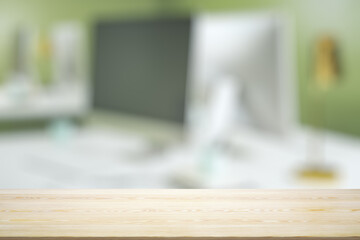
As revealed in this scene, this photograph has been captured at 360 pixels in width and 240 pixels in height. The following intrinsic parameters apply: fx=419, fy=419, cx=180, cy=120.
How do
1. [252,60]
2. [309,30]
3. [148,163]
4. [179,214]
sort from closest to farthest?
[179,214] → [252,60] → [148,163] → [309,30]

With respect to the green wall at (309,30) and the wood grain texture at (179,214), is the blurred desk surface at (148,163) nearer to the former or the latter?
the green wall at (309,30)

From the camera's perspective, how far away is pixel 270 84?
1.22 metres

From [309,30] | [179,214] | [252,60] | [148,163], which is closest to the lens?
[179,214]

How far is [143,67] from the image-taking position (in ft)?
4.74

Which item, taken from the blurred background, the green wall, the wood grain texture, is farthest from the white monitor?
the wood grain texture

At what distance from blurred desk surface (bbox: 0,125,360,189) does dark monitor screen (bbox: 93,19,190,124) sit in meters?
0.16

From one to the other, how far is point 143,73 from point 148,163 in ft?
1.02

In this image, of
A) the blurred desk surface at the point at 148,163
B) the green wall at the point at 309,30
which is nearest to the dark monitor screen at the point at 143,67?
the blurred desk surface at the point at 148,163

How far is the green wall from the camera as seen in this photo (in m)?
2.22

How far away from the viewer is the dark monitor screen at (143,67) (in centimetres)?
131

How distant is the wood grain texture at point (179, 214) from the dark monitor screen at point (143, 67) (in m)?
1.10

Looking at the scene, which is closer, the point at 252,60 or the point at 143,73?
the point at 252,60

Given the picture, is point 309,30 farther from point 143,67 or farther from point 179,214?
point 179,214

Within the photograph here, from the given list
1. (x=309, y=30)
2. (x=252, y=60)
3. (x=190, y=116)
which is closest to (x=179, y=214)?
(x=252, y=60)
